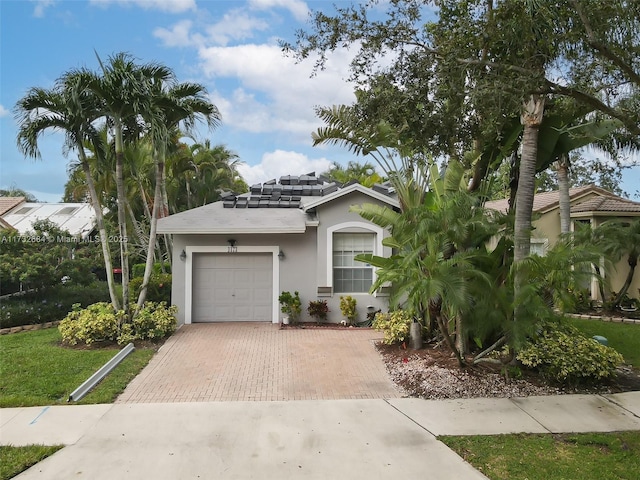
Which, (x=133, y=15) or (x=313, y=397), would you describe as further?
(x=133, y=15)

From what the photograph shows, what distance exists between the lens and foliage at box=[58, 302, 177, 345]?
11047mm

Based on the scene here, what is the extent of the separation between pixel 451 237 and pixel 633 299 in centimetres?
1153

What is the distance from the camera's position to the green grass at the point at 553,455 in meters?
5.13

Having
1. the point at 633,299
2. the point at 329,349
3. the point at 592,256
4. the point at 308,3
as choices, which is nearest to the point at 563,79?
the point at 592,256

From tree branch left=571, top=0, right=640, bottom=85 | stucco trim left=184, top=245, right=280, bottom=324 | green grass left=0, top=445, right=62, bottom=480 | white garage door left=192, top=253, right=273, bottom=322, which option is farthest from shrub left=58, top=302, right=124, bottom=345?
tree branch left=571, top=0, right=640, bottom=85

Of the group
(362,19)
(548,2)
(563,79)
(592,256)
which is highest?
(362,19)

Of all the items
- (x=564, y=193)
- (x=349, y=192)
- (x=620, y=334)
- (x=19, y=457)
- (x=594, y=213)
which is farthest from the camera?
(x=594, y=213)

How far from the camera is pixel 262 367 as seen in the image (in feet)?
31.4

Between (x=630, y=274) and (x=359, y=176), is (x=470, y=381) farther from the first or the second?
(x=359, y=176)

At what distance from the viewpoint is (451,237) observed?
8461mm

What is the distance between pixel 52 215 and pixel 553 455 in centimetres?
3345

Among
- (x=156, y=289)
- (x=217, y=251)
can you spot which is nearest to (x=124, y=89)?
(x=217, y=251)

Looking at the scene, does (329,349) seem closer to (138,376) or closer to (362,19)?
(138,376)

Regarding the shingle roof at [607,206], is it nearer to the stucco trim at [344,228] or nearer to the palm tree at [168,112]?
the stucco trim at [344,228]
